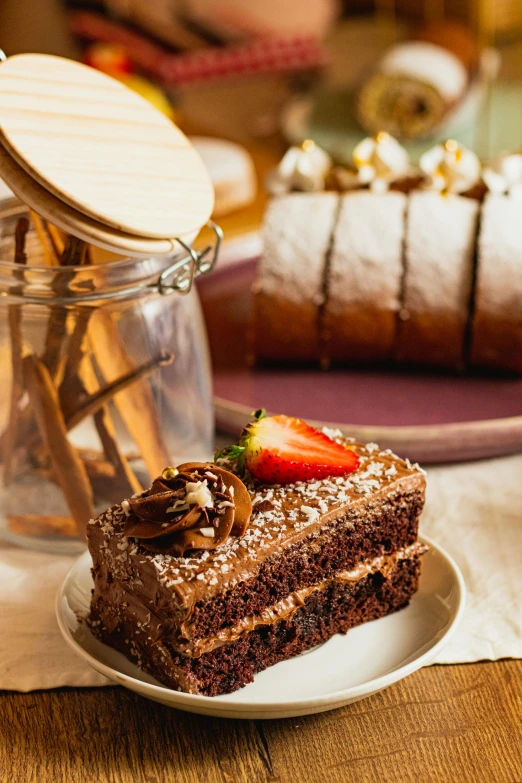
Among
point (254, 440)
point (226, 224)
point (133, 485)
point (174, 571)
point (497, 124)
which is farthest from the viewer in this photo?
point (497, 124)

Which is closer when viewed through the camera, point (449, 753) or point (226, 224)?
point (449, 753)

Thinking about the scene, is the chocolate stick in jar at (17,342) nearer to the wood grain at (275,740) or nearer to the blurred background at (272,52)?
the wood grain at (275,740)

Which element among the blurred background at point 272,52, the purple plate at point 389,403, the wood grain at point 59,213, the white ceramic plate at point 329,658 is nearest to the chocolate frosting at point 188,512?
the white ceramic plate at point 329,658

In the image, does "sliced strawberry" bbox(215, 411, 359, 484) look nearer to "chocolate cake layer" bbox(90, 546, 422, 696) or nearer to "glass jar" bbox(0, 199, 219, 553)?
"chocolate cake layer" bbox(90, 546, 422, 696)

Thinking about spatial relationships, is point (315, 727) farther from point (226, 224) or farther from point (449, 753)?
point (226, 224)

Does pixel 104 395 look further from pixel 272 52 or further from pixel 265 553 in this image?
pixel 272 52

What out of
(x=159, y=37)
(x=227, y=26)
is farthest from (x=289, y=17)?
(x=159, y=37)
